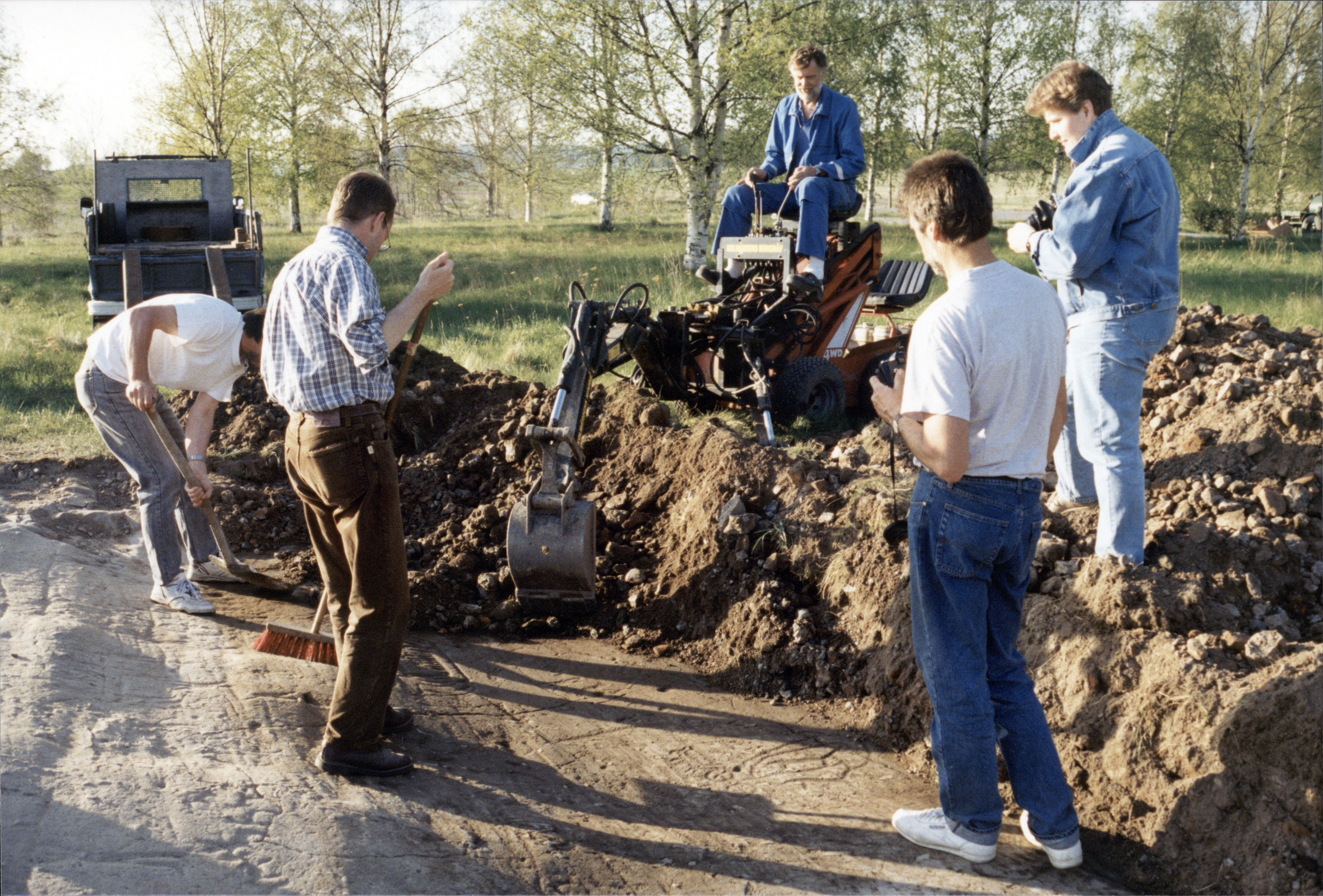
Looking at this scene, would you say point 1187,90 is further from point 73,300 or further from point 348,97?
point 73,300

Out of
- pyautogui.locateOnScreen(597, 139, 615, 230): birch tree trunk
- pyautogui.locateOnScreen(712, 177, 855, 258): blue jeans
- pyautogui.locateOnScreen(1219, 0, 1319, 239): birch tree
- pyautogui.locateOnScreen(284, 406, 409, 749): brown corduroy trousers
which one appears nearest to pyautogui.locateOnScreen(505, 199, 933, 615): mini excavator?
Result: pyautogui.locateOnScreen(712, 177, 855, 258): blue jeans

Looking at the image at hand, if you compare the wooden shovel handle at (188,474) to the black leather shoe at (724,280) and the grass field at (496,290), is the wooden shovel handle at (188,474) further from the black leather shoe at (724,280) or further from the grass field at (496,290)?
the black leather shoe at (724,280)

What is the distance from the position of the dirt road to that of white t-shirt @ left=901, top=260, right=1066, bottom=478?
55.9 inches

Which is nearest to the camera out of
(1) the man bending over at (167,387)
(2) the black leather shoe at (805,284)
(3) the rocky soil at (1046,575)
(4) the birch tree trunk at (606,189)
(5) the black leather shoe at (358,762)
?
(3) the rocky soil at (1046,575)

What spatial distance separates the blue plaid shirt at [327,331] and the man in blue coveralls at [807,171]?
153 inches

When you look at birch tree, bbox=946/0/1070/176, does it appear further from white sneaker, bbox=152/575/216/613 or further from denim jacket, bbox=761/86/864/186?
white sneaker, bbox=152/575/216/613

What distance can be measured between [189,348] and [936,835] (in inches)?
164

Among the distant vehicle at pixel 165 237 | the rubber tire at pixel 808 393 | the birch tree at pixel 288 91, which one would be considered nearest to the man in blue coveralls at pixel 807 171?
the rubber tire at pixel 808 393

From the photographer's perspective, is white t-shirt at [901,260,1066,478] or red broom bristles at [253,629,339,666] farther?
red broom bristles at [253,629,339,666]

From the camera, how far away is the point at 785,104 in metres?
7.21

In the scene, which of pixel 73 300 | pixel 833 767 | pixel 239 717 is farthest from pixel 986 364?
pixel 73 300

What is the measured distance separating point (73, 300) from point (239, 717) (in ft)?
53.4

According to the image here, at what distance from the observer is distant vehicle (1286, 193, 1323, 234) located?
28.6 meters

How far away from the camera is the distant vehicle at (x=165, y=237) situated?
34.9ft
